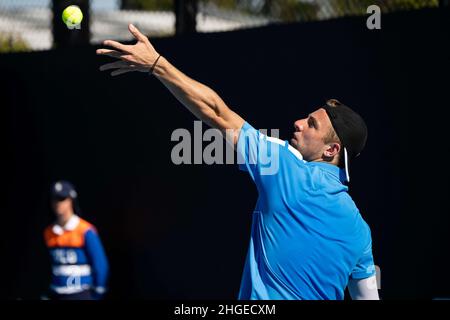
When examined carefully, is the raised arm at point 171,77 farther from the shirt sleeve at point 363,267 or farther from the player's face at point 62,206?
the player's face at point 62,206

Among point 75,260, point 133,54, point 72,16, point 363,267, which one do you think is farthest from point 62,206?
point 133,54

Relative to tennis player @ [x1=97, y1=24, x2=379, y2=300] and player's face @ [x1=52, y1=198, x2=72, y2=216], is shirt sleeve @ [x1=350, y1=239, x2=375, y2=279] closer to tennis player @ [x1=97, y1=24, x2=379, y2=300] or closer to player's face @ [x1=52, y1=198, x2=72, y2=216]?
tennis player @ [x1=97, y1=24, x2=379, y2=300]

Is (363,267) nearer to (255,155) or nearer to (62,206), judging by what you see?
(255,155)

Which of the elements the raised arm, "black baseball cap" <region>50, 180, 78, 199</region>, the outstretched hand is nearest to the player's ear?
the raised arm

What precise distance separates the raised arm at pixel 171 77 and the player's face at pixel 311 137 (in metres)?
0.28

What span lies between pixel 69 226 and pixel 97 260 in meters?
0.39

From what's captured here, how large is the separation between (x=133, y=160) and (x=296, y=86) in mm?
1834

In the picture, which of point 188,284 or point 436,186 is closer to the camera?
point 436,186

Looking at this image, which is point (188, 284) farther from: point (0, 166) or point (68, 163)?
point (0, 166)

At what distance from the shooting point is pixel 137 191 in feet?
24.6

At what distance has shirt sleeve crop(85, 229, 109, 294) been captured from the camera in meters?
7.16

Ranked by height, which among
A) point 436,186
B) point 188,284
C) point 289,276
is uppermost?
point 436,186

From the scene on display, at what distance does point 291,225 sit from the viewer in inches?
150
